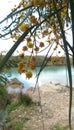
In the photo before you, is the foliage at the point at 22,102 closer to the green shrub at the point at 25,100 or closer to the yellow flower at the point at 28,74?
the green shrub at the point at 25,100

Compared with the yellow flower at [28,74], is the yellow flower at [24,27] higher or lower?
higher

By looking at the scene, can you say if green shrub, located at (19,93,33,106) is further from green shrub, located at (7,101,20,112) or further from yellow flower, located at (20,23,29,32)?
yellow flower, located at (20,23,29,32)

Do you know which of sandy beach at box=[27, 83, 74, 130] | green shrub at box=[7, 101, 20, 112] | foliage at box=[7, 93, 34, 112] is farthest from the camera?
foliage at box=[7, 93, 34, 112]

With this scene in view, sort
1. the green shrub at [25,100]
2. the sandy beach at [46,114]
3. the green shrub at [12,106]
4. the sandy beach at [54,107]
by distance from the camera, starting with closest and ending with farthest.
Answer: the sandy beach at [46,114] → the sandy beach at [54,107] → the green shrub at [12,106] → the green shrub at [25,100]

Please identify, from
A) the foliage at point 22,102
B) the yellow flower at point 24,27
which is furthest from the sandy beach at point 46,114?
the yellow flower at point 24,27

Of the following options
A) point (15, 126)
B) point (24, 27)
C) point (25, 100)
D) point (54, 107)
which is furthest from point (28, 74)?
point (25, 100)

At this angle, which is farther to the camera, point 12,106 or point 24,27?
point 12,106

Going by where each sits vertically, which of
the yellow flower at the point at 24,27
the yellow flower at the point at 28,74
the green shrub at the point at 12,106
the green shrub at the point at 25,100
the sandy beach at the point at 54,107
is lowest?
the sandy beach at the point at 54,107

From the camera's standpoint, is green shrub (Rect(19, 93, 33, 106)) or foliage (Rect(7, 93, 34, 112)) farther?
green shrub (Rect(19, 93, 33, 106))

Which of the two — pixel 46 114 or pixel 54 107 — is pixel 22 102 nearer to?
pixel 54 107

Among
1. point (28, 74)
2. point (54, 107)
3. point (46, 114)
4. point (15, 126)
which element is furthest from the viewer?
point (54, 107)

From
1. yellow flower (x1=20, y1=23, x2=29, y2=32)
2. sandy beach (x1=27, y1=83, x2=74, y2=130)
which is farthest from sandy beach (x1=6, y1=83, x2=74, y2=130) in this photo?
yellow flower (x1=20, y1=23, x2=29, y2=32)

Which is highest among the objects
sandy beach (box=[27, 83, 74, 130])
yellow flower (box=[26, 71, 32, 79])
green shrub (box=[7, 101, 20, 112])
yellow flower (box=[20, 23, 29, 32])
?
yellow flower (box=[20, 23, 29, 32])

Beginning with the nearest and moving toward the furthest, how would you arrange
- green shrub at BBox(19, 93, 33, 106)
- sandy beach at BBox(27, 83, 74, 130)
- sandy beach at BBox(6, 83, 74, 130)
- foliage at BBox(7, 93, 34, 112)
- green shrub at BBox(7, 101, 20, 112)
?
sandy beach at BBox(6, 83, 74, 130) < sandy beach at BBox(27, 83, 74, 130) < green shrub at BBox(7, 101, 20, 112) < foliage at BBox(7, 93, 34, 112) < green shrub at BBox(19, 93, 33, 106)
